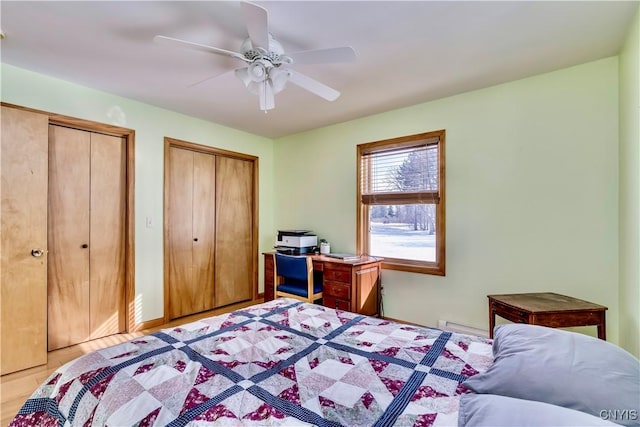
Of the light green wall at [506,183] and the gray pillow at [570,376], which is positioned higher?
the light green wall at [506,183]

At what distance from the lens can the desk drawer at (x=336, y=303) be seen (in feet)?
9.82

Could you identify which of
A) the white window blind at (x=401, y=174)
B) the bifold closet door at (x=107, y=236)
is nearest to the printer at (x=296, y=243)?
the white window blind at (x=401, y=174)

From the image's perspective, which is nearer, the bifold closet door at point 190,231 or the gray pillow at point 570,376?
the gray pillow at point 570,376

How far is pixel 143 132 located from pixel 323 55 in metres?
2.27

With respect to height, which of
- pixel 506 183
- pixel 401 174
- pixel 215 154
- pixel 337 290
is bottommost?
pixel 337 290

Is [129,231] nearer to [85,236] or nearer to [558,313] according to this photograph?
[85,236]

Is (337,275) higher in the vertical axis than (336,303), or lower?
higher

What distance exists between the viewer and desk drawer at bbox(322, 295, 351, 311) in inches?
118

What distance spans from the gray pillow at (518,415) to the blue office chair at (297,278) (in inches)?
89.3

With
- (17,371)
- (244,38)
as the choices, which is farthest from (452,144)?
(17,371)

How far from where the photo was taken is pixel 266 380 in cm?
117

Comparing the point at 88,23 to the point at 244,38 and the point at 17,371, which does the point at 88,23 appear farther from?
the point at 17,371

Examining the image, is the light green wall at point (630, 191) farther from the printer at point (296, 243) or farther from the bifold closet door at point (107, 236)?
the bifold closet door at point (107, 236)

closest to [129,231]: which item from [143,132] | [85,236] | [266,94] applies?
[85,236]
